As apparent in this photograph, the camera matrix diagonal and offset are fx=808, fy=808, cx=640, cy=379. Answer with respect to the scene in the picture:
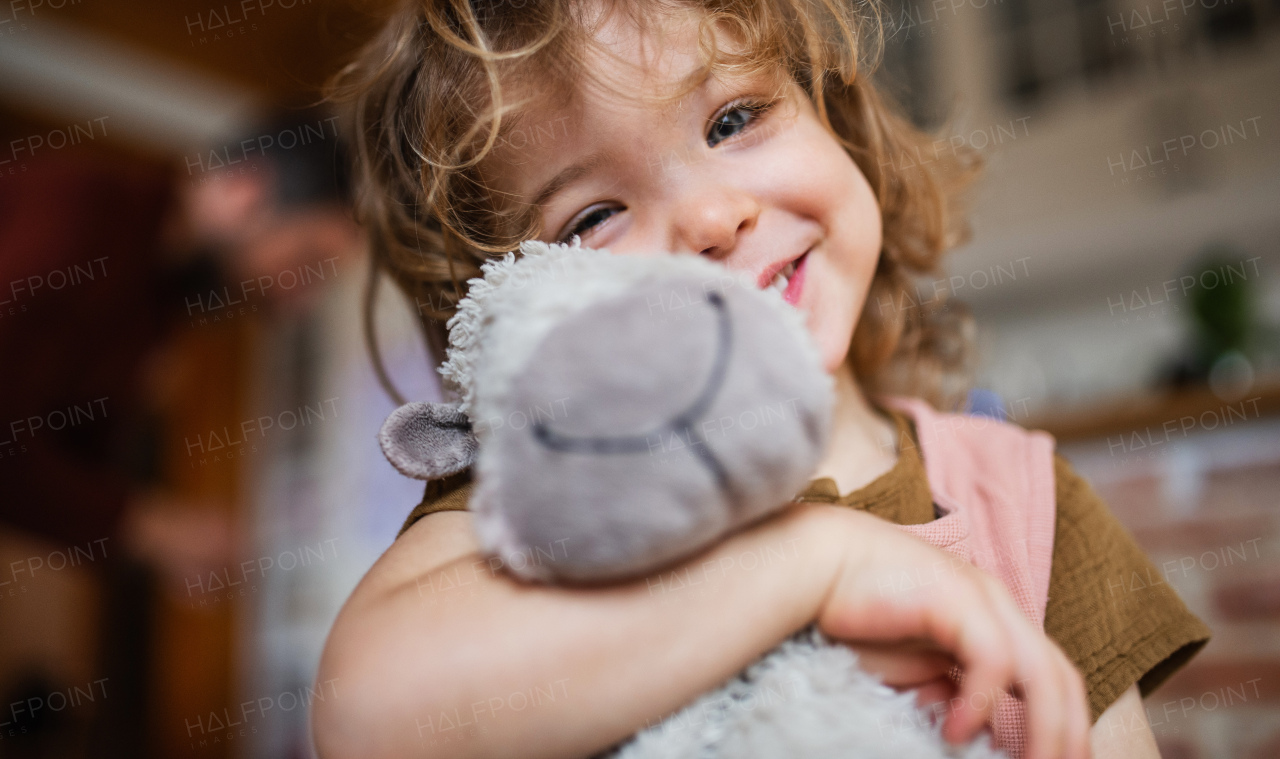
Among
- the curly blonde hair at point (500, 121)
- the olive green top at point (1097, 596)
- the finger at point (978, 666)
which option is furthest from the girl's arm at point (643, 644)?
the curly blonde hair at point (500, 121)

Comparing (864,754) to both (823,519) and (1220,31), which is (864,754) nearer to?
(823,519)

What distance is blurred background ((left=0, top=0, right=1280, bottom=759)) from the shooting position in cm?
132

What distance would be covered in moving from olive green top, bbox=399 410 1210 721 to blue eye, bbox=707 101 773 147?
0.81 feet

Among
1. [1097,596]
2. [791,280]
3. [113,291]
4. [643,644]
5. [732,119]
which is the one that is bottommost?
[1097,596]

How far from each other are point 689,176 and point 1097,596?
43 cm

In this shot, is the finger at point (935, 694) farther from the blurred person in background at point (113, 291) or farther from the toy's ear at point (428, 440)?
the blurred person in background at point (113, 291)

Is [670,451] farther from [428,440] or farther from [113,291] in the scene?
[113,291]

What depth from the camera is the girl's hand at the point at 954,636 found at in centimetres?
35

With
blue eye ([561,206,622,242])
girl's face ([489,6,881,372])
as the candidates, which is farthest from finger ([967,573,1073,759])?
blue eye ([561,206,622,242])

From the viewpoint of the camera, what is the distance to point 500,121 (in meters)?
0.54

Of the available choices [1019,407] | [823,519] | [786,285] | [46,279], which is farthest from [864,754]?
[1019,407]

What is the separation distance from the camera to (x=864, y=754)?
33 cm

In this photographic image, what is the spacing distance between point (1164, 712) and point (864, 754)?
1314mm

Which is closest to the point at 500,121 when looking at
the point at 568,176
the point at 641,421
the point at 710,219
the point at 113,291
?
the point at 568,176
